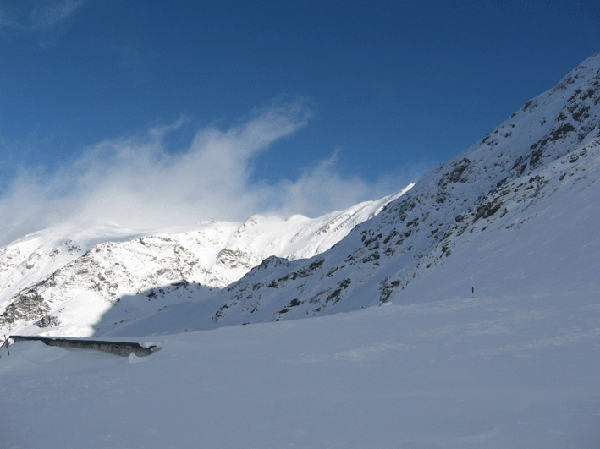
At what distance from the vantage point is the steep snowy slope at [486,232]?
62.4 feet

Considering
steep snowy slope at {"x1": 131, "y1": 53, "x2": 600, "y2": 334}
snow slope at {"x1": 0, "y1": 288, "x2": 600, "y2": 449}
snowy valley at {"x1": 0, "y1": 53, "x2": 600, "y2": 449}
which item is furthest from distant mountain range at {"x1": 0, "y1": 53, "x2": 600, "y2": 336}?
snow slope at {"x1": 0, "y1": 288, "x2": 600, "y2": 449}

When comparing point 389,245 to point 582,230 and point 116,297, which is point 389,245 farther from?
point 116,297

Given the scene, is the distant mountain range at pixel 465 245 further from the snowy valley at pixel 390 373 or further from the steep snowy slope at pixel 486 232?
the snowy valley at pixel 390 373

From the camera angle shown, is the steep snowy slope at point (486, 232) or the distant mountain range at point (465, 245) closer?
the steep snowy slope at point (486, 232)

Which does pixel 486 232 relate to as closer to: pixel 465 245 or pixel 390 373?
pixel 465 245

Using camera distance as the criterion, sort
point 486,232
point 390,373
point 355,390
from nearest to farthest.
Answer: point 355,390
point 390,373
point 486,232

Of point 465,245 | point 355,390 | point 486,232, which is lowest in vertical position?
point 355,390

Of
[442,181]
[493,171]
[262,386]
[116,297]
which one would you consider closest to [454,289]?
[262,386]

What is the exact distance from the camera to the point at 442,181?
63469 millimetres

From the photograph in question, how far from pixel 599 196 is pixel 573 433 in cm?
2165

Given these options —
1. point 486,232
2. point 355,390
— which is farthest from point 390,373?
point 486,232

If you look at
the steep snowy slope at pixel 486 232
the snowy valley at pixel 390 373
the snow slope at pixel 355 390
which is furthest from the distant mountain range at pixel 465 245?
the snow slope at pixel 355 390

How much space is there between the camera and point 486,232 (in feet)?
91.8

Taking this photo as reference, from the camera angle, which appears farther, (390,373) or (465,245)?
(465,245)
